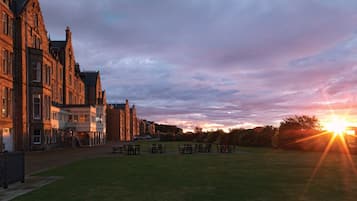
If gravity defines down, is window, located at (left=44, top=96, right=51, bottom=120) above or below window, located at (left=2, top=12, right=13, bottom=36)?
below

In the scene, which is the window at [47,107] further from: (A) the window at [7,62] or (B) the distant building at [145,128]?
(B) the distant building at [145,128]

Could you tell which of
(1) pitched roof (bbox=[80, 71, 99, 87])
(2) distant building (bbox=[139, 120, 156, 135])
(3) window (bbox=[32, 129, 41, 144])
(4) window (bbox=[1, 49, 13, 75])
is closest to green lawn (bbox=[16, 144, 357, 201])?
(4) window (bbox=[1, 49, 13, 75])

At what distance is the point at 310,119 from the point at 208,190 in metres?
36.5

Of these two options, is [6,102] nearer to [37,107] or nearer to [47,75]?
[37,107]

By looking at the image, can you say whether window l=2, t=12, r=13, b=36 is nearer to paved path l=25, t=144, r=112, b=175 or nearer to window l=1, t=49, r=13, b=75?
window l=1, t=49, r=13, b=75

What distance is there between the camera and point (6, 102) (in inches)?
1441

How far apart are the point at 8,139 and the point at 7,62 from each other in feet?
25.3

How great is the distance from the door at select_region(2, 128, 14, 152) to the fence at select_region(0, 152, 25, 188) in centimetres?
2387

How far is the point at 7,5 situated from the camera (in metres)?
37.2

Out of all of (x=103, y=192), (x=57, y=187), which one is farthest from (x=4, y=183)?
(x=103, y=192)

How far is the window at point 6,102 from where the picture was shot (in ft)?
117

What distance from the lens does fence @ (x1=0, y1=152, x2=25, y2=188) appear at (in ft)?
42.3

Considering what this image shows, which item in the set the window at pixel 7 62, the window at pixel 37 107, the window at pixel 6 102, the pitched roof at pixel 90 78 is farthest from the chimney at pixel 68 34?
the window at pixel 6 102

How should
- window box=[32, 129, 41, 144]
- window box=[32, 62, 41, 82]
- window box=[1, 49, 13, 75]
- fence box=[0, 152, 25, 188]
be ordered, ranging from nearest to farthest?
fence box=[0, 152, 25, 188] < window box=[1, 49, 13, 75] < window box=[32, 129, 41, 144] < window box=[32, 62, 41, 82]
